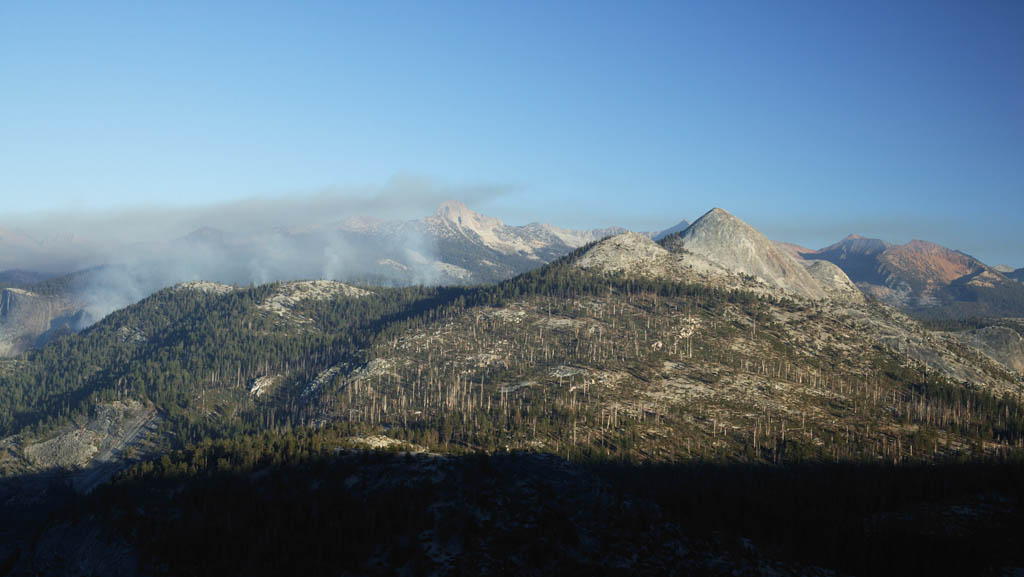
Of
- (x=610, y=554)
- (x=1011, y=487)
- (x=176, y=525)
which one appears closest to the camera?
(x=610, y=554)

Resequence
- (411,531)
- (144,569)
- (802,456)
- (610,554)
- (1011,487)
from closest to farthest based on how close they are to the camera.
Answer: (610,554) → (411,531) → (144,569) → (1011,487) → (802,456)

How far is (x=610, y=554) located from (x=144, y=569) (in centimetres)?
7656

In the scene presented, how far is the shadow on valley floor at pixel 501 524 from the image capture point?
3688 inches

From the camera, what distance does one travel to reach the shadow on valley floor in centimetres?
9369

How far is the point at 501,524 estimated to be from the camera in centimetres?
9988

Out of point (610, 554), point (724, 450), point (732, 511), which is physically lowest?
point (724, 450)

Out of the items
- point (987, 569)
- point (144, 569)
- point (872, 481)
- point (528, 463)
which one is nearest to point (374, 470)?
point (528, 463)

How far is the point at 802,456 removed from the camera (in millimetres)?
188875

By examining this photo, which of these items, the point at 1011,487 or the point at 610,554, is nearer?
the point at 610,554

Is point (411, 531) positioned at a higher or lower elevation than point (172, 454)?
higher

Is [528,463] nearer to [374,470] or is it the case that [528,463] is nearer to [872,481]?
[374,470]

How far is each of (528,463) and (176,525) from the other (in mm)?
64158

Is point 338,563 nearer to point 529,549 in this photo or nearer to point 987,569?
point 529,549

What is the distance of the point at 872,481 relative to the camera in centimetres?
15900
